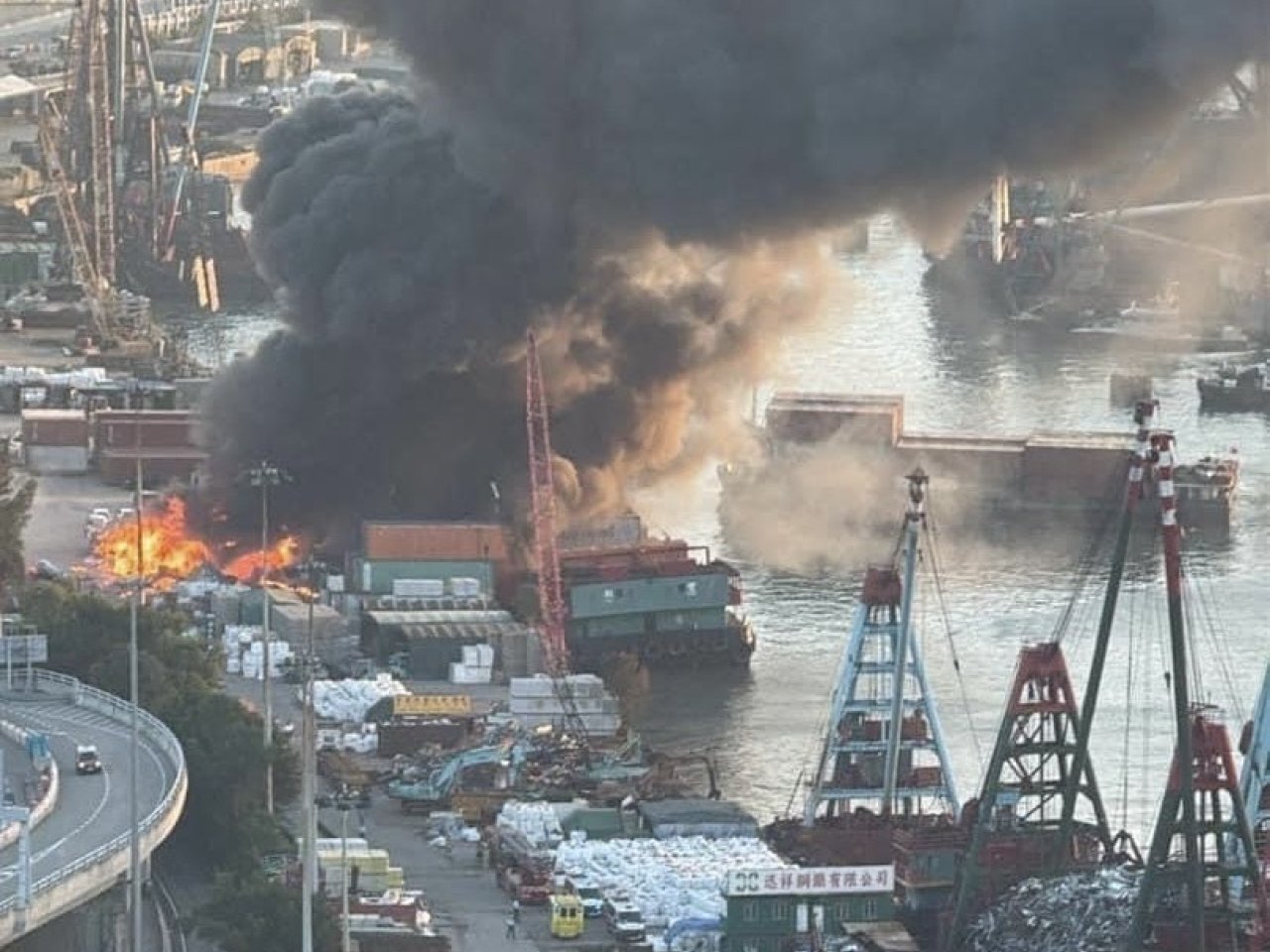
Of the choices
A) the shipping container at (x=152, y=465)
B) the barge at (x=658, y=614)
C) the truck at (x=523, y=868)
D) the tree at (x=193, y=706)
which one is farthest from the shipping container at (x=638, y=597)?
the truck at (x=523, y=868)

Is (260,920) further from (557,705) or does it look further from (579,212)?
(579,212)

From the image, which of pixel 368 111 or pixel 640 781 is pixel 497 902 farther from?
pixel 368 111

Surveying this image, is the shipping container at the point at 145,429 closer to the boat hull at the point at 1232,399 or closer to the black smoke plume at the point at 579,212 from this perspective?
the black smoke plume at the point at 579,212

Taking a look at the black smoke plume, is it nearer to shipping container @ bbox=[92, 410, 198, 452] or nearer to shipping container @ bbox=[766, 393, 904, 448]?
shipping container @ bbox=[92, 410, 198, 452]

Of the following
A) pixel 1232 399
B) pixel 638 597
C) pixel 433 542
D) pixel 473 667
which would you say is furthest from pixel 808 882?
pixel 1232 399

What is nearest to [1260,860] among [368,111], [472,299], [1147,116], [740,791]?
[740,791]

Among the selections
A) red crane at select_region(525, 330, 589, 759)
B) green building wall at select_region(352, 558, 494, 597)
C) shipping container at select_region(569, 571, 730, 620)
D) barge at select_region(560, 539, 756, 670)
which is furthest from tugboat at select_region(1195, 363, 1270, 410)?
green building wall at select_region(352, 558, 494, 597)
